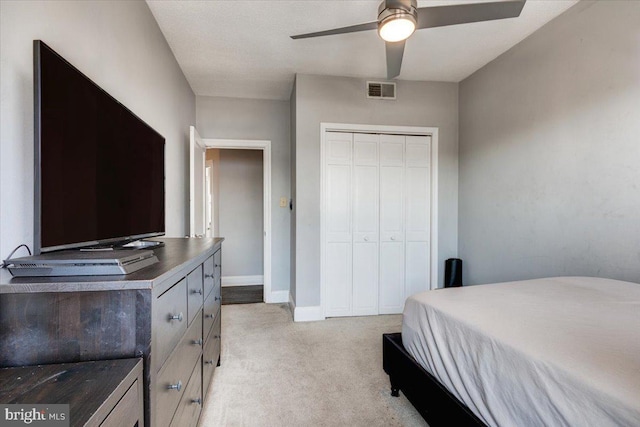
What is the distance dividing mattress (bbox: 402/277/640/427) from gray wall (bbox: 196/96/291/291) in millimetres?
2442

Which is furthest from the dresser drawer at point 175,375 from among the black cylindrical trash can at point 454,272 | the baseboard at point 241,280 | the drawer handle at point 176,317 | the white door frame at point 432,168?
the baseboard at point 241,280

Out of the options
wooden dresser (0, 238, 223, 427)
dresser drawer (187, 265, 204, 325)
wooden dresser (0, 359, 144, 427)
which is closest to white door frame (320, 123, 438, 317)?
dresser drawer (187, 265, 204, 325)

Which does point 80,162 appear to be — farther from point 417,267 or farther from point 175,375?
point 417,267

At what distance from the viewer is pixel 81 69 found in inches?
52.4

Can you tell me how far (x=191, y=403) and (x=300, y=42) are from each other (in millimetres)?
2699

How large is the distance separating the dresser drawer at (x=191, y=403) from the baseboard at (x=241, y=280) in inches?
128

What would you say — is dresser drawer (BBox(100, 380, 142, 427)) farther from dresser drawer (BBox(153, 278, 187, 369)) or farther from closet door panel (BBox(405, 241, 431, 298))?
closet door panel (BBox(405, 241, 431, 298))

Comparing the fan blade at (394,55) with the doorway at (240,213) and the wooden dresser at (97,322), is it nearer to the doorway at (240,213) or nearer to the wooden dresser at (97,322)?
the wooden dresser at (97,322)

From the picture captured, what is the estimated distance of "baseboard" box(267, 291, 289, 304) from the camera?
12.6 feet

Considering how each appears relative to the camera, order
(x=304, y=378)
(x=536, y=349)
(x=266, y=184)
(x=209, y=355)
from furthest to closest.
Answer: (x=266, y=184)
(x=304, y=378)
(x=209, y=355)
(x=536, y=349)

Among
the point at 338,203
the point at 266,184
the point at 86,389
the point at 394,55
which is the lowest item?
the point at 86,389

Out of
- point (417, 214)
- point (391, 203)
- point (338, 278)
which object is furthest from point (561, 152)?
point (338, 278)

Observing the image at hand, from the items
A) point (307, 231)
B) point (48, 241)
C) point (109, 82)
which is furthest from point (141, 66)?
point (307, 231)

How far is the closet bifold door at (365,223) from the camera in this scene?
332 cm
